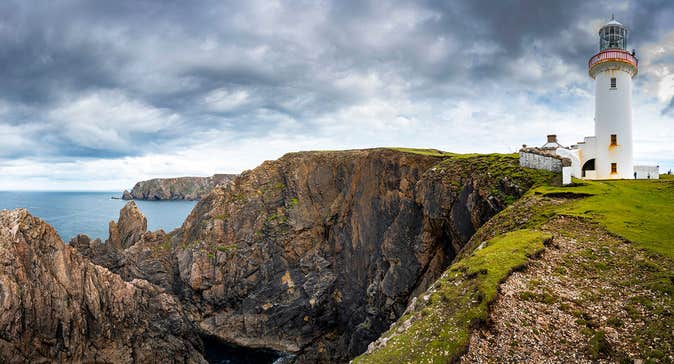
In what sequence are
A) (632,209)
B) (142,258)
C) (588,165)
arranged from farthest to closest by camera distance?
(142,258)
(588,165)
(632,209)

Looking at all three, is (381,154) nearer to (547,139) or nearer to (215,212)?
(547,139)

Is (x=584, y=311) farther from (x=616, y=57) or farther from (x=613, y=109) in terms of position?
(x=616, y=57)

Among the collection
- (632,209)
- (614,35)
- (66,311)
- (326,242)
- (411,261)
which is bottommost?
(66,311)

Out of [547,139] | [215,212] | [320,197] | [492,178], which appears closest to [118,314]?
[215,212]

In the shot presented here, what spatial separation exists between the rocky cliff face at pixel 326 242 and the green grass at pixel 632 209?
6.08 m

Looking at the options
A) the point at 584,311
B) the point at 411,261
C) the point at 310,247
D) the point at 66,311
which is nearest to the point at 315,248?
the point at 310,247

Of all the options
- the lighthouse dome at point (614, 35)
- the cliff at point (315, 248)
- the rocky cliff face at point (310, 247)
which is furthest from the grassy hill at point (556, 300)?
the lighthouse dome at point (614, 35)

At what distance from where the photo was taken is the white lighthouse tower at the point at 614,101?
3294 centimetres

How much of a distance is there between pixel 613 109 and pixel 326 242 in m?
37.2

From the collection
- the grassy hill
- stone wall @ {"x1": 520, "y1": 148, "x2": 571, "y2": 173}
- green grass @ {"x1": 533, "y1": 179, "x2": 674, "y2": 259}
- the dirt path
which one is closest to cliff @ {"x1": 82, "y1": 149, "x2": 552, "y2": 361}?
stone wall @ {"x1": 520, "y1": 148, "x2": 571, "y2": 173}

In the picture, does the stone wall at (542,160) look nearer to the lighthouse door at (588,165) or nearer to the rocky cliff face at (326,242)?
the rocky cliff face at (326,242)

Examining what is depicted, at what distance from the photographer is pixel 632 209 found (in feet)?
66.5

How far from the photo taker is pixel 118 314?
39.2 metres

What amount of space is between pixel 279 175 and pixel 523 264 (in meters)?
50.8
